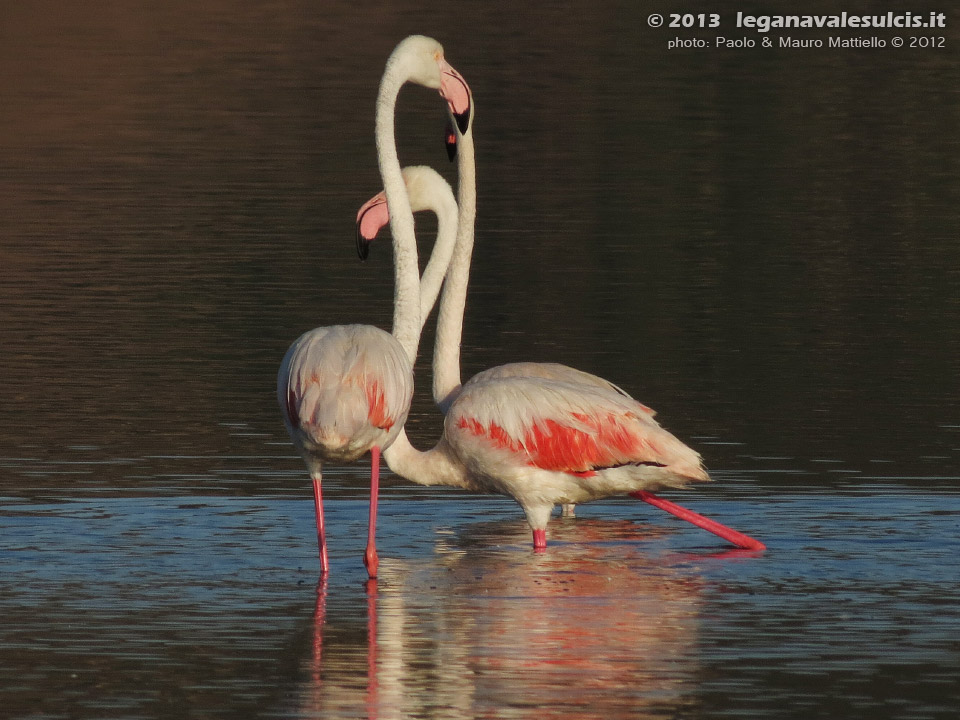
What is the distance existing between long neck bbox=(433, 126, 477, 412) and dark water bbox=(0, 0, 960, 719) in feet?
2.09

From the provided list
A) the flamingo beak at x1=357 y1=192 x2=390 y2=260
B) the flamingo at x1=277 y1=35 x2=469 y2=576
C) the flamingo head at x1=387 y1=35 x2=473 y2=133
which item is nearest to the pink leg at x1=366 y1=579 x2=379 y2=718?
the flamingo at x1=277 y1=35 x2=469 y2=576

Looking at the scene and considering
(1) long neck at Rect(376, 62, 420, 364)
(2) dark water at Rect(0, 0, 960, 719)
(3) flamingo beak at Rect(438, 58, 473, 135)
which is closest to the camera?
(2) dark water at Rect(0, 0, 960, 719)

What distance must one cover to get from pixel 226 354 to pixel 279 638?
25.5 ft

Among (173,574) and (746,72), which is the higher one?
(746,72)

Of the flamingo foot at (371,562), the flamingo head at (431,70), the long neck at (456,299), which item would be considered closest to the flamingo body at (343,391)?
the flamingo foot at (371,562)

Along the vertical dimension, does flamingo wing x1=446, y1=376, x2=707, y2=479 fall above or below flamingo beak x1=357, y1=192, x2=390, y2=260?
below

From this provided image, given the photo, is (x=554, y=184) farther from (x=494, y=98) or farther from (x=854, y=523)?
(x=854, y=523)

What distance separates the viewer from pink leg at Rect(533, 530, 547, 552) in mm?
10039

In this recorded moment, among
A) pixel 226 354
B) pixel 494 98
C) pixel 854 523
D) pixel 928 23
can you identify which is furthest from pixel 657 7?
pixel 854 523

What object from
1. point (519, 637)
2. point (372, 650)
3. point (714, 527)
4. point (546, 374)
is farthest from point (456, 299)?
point (372, 650)

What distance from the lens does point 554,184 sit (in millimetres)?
24531

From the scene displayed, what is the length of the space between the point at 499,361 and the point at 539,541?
5.09m

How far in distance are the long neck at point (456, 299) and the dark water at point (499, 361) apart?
64cm

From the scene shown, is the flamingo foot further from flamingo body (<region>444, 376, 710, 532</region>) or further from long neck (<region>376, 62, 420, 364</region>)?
long neck (<region>376, 62, 420, 364</region>)
